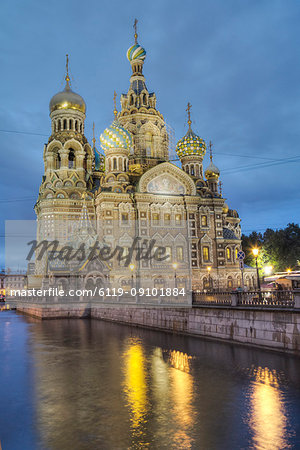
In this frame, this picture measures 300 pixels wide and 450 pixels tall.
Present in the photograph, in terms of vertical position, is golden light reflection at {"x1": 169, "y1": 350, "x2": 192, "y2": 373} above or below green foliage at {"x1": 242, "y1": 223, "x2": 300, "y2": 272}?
below

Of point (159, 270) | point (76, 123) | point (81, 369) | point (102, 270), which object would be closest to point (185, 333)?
point (81, 369)

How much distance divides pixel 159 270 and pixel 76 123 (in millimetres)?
23104

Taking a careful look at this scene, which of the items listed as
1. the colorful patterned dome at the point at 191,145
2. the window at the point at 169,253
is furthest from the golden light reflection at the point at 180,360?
the colorful patterned dome at the point at 191,145

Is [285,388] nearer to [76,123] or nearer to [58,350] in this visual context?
[58,350]

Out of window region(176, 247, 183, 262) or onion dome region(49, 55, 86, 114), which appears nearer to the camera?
window region(176, 247, 183, 262)

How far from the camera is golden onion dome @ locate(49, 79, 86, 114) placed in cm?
5147

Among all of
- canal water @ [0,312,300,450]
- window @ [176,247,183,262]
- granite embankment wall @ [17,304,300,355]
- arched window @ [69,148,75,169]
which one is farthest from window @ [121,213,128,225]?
canal water @ [0,312,300,450]

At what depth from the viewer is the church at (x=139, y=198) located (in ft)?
140

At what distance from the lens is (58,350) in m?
19.3

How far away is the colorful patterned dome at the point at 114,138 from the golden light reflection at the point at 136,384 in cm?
3077

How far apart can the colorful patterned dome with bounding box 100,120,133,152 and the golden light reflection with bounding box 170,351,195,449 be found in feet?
108

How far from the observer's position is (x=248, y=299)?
18.5 metres

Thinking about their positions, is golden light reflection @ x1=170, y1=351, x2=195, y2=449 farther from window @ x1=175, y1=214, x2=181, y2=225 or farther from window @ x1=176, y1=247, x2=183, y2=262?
window @ x1=175, y1=214, x2=181, y2=225

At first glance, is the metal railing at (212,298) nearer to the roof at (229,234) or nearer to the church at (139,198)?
the church at (139,198)
